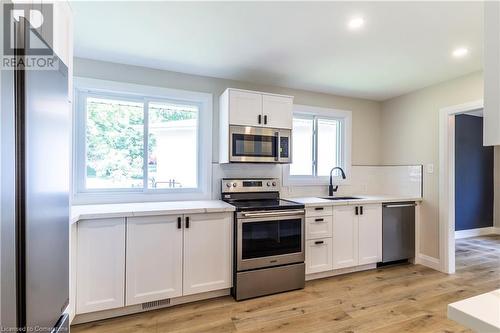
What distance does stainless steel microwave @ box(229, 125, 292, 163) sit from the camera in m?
2.83

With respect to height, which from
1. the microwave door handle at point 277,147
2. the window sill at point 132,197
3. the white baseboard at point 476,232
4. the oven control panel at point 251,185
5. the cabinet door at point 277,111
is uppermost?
the cabinet door at point 277,111

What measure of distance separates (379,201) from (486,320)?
2.81 m

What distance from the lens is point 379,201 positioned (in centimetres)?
326

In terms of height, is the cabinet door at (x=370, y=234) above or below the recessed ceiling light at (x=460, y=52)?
below

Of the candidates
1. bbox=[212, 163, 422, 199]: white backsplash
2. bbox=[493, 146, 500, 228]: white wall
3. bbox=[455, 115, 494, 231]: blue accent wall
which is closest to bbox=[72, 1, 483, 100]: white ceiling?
bbox=[212, 163, 422, 199]: white backsplash

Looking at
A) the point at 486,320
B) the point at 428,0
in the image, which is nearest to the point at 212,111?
the point at 428,0

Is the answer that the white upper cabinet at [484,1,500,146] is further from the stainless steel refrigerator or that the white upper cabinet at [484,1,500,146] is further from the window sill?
the window sill

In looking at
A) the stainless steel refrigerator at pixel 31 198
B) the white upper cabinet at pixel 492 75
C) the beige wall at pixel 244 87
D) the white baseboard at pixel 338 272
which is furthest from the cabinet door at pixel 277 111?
the white upper cabinet at pixel 492 75

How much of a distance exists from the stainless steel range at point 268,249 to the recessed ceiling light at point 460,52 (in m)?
2.08

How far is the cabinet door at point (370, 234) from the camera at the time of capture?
3199 mm

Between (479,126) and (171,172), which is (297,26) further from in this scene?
(479,126)

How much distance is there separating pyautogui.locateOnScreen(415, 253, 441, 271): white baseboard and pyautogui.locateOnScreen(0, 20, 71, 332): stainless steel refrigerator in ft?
12.6

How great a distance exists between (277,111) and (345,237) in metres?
1.70

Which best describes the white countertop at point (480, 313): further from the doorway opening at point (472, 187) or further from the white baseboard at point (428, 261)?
the doorway opening at point (472, 187)
